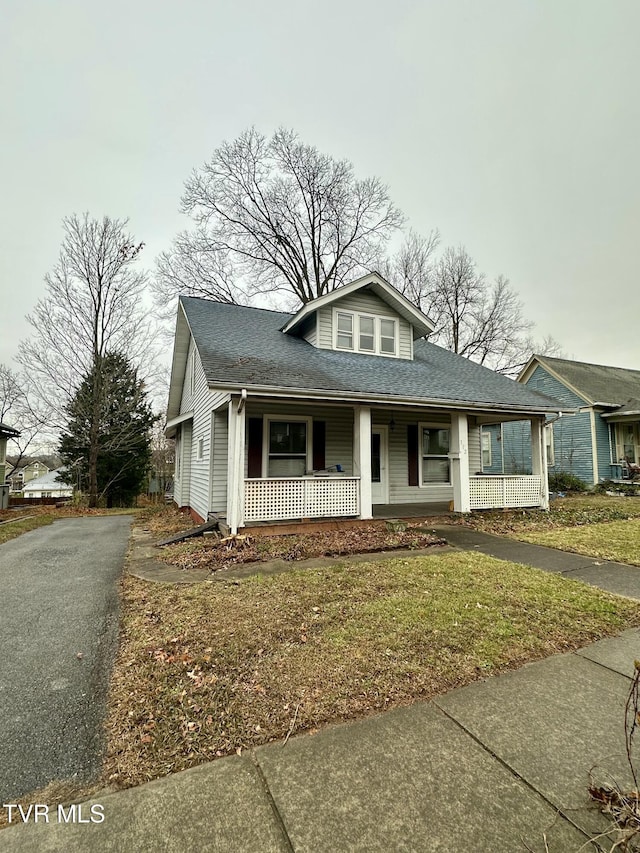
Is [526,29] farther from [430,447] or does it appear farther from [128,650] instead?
[128,650]

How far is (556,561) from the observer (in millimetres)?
5855

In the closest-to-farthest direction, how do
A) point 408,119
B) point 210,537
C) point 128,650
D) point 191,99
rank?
point 128,650 → point 210,537 → point 191,99 → point 408,119

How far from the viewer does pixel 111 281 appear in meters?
17.2

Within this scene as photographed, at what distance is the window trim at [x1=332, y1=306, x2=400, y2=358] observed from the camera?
10922mm

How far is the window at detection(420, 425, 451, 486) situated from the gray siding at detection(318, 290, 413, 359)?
7.87ft

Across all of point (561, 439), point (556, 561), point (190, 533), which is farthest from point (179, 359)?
point (561, 439)

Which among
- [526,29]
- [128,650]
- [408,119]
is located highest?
[408,119]

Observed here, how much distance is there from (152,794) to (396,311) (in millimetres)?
11519

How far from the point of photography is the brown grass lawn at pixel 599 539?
6.22m

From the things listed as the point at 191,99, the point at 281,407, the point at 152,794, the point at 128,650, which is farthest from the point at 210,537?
the point at 191,99

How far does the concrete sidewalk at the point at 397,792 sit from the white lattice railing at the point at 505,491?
7.69m

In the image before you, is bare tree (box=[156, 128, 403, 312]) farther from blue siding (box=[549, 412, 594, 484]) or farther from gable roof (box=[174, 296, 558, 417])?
blue siding (box=[549, 412, 594, 484])

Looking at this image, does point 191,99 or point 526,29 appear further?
point 191,99

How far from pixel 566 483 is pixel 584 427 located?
8.92 feet
